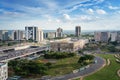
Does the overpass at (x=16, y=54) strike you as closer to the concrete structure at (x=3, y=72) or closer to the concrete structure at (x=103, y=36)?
the concrete structure at (x=3, y=72)

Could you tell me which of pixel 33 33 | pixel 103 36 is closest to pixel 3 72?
pixel 33 33

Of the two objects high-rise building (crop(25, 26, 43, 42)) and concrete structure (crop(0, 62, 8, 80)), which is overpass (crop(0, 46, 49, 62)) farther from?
high-rise building (crop(25, 26, 43, 42))

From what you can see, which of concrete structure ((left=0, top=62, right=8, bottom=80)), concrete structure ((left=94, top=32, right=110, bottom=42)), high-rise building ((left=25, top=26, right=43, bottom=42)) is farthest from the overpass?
concrete structure ((left=94, top=32, right=110, bottom=42))

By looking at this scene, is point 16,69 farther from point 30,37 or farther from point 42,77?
point 30,37

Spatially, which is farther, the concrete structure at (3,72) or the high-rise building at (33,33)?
the high-rise building at (33,33)

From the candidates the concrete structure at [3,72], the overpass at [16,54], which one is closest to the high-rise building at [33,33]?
the overpass at [16,54]

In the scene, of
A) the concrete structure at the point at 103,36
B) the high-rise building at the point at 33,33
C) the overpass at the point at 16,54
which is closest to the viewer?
the overpass at the point at 16,54

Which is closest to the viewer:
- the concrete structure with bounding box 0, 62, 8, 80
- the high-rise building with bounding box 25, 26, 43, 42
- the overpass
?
the concrete structure with bounding box 0, 62, 8, 80

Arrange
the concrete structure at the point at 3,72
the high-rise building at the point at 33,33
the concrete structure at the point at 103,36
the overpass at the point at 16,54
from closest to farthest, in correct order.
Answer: the concrete structure at the point at 3,72, the overpass at the point at 16,54, the high-rise building at the point at 33,33, the concrete structure at the point at 103,36
